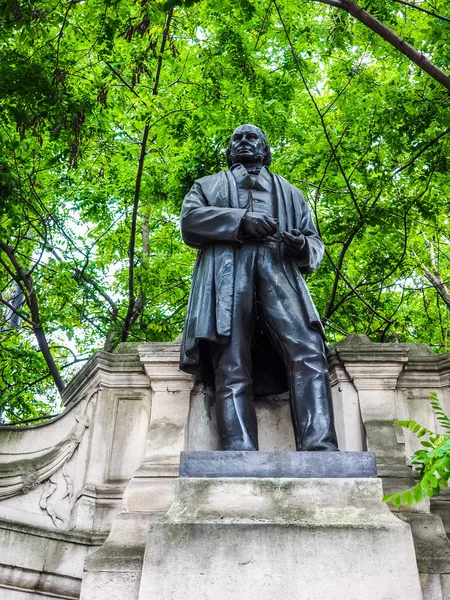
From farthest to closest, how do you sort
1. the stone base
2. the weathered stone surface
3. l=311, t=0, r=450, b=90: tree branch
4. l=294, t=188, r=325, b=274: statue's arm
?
l=311, t=0, r=450, b=90: tree branch < l=294, t=188, r=325, b=274: statue's arm < the weathered stone surface < the stone base

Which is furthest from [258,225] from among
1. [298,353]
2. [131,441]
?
[131,441]

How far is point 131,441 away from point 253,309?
1.57 meters

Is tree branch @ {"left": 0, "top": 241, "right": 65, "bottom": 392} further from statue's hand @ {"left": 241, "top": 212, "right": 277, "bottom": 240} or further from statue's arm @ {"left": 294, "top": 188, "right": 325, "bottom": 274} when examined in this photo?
statue's hand @ {"left": 241, "top": 212, "right": 277, "bottom": 240}

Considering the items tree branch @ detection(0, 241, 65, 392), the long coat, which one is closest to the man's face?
the long coat

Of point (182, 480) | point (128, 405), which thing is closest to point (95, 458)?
point (128, 405)

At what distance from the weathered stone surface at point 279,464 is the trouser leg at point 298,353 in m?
0.23

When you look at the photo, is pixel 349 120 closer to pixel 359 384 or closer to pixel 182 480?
pixel 359 384

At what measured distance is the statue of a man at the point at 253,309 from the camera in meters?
5.16

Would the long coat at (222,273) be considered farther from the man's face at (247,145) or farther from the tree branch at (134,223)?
the tree branch at (134,223)

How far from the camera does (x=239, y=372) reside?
532 centimetres

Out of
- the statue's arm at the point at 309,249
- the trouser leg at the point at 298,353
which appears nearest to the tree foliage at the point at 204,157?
the statue's arm at the point at 309,249

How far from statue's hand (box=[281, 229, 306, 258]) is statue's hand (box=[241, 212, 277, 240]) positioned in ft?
0.36

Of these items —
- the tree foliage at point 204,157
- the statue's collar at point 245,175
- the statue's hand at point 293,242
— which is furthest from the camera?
the tree foliage at point 204,157

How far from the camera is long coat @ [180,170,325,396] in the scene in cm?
552
